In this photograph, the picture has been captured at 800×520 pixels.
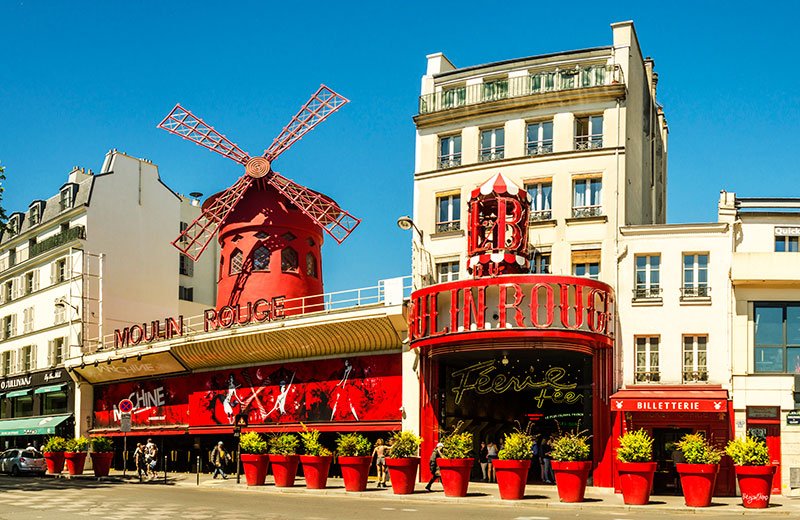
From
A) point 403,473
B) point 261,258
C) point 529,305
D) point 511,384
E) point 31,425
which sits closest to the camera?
point 403,473

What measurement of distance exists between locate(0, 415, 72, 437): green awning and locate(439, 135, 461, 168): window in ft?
83.7

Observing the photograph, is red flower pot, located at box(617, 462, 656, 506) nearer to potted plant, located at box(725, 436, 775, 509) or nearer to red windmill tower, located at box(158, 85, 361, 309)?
potted plant, located at box(725, 436, 775, 509)

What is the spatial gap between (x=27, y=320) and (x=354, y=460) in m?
32.9

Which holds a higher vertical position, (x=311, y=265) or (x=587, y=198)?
(x=587, y=198)

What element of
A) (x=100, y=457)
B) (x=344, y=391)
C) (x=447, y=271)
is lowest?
(x=100, y=457)

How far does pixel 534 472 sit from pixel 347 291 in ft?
28.9

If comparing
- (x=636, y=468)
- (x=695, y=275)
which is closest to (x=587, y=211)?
(x=695, y=275)

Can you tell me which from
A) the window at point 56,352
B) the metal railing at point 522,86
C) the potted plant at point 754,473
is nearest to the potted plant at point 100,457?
the window at point 56,352

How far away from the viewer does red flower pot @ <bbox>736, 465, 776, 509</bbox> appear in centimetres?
2398

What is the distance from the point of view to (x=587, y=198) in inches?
1289

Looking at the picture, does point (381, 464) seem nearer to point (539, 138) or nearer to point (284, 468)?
point (284, 468)

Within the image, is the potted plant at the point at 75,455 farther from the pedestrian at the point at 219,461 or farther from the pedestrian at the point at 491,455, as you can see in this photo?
the pedestrian at the point at 491,455

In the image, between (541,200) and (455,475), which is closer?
(455,475)

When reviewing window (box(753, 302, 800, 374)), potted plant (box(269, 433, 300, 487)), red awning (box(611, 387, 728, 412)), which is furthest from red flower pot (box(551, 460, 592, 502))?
potted plant (box(269, 433, 300, 487))
